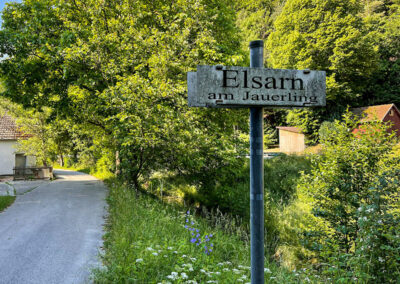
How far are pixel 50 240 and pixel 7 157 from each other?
65.4ft

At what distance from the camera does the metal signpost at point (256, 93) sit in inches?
85.6

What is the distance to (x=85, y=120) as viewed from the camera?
13.3 m

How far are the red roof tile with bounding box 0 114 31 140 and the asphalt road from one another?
1469cm

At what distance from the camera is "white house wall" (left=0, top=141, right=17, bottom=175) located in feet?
70.4

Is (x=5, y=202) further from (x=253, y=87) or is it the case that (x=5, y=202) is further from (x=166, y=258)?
(x=253, y=87)

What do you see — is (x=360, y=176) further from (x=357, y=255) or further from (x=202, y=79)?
(x=202, y=79)

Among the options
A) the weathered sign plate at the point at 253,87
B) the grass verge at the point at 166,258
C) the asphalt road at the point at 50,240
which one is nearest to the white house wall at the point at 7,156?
the asphalt road at the point at 50,240

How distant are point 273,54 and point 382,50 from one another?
14.4m

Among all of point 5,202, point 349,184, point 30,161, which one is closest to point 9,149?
point 30,161

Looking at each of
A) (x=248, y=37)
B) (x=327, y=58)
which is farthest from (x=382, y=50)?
(x=248, y=37)

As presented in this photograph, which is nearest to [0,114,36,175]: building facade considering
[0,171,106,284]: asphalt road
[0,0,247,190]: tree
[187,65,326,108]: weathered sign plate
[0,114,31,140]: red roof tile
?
[0,114,31,140]: red roof tile

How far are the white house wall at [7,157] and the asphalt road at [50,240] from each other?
1447cm

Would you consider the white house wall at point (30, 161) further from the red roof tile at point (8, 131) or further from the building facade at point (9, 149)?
the red roof tile at point (8, 131)

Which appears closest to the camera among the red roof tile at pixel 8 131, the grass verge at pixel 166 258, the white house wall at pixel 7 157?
the grass verge at pixel 166 258
